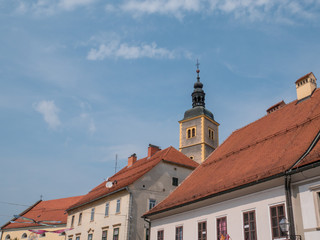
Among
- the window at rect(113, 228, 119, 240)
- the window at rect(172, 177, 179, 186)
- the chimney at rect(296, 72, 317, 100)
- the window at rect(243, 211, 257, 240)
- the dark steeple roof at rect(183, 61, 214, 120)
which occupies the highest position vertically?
the dark steeple roof at rect(183, 61, 214, 120)

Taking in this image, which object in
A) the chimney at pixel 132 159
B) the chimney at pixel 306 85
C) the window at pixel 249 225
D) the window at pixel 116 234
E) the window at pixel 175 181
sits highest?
the chimney at pixel 132 159

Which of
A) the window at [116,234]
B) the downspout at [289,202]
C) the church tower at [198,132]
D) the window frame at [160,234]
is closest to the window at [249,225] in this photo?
the downspout at [289,202]

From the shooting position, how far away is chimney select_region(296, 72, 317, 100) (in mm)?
22328

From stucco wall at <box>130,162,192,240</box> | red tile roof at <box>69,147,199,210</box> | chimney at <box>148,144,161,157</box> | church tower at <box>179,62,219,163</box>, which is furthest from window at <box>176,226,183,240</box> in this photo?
church tower at <box>179,62,219,163</box>

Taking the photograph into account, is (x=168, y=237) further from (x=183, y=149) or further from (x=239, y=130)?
(x=183, y=149)

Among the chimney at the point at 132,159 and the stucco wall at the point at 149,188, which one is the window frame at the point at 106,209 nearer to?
the stucco wall at the point at 149,188

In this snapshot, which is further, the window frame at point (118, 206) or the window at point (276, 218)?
the window frame at point (118, 206)

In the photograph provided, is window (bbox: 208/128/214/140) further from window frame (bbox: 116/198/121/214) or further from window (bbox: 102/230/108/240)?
window (bbox: 102/230/108/240)

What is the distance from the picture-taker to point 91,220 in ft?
112

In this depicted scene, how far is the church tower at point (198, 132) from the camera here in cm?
5255

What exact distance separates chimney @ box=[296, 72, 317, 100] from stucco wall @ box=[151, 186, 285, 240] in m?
7.91

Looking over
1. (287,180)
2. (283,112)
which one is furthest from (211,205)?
(283,112)

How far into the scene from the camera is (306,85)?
22.5m

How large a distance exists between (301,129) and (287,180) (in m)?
3.90
